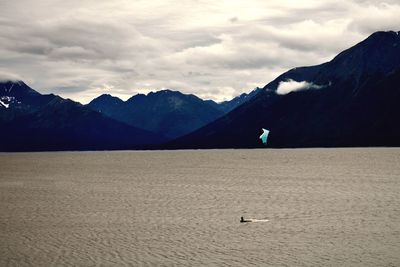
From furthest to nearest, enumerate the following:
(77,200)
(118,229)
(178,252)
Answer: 1. (77,200)
2. (118,229)
3. (178,252)

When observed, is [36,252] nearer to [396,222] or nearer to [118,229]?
[118,229]

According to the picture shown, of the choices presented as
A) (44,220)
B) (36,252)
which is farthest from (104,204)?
(36,252)

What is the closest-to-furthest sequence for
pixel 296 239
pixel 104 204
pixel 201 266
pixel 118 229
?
Result: pixel 201 266 < pixel 296 239 < pixel 118 229 < pixel 104 204

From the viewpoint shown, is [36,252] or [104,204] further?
[104,204]

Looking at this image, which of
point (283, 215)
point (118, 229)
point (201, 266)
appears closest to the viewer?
point (201, 266)

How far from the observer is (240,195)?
85.9 m

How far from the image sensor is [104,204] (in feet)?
242

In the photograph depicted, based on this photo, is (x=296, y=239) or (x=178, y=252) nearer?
(x=178, y=252)

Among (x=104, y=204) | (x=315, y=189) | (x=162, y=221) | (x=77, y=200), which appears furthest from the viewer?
(x=315, y=189)

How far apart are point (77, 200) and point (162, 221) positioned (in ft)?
99.0

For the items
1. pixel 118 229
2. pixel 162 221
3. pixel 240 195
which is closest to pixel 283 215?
pixel 162 221

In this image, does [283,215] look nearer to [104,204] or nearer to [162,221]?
[162,221]

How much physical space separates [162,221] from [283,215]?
14.6 m

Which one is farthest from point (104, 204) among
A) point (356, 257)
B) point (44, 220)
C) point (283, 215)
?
point (356, 257)
